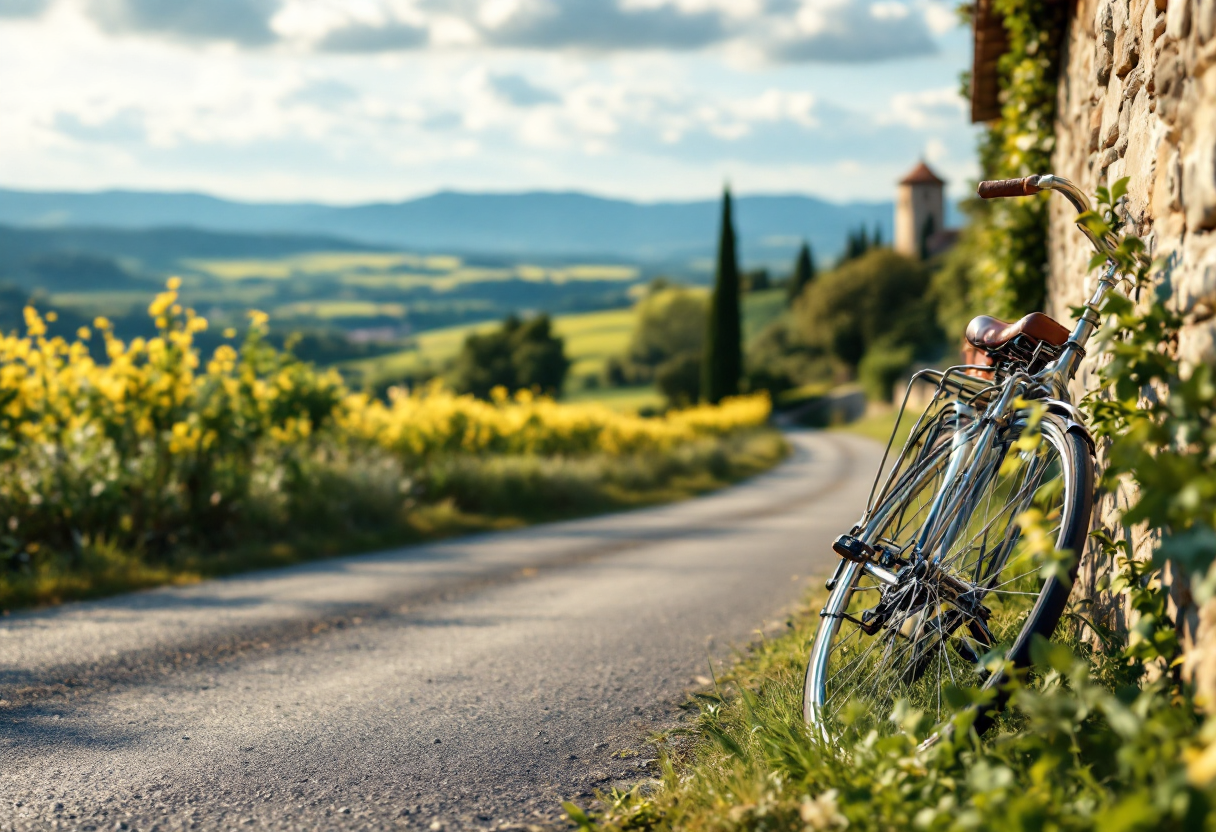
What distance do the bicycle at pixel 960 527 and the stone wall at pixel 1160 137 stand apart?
0.76 ft

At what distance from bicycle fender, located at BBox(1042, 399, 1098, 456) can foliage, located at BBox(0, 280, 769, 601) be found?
21.3 feet

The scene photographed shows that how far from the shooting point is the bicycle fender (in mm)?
3025

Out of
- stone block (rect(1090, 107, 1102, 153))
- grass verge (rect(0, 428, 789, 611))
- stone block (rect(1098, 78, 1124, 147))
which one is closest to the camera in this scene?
stone block (rect(1098, 78, 1124, 147))

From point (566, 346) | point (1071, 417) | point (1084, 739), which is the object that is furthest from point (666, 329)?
point (1084, 739)

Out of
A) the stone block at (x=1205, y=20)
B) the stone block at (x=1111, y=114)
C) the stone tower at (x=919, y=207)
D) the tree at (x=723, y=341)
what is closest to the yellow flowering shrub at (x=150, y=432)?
the stone block at (x=1111, y=114)

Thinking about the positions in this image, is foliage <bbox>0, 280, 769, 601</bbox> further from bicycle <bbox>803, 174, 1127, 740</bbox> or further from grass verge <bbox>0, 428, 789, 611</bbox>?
bicycle <bbox>803, 174, 1127, 740</bbox>

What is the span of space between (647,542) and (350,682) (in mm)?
6112

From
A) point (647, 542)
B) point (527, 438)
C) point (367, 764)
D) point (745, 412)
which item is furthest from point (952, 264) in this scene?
point (367, 764)

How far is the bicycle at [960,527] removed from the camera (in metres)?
3.06

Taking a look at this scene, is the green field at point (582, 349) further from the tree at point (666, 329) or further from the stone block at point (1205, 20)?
the stone block at point (1205, 20)

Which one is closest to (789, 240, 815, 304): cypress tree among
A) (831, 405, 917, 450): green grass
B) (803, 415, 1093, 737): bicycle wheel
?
(831, 405, 917, 450): green grass

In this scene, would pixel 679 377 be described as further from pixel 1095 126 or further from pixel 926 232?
pixel 1095 126

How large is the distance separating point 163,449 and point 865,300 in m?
66.1

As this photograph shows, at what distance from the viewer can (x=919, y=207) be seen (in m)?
97.9
